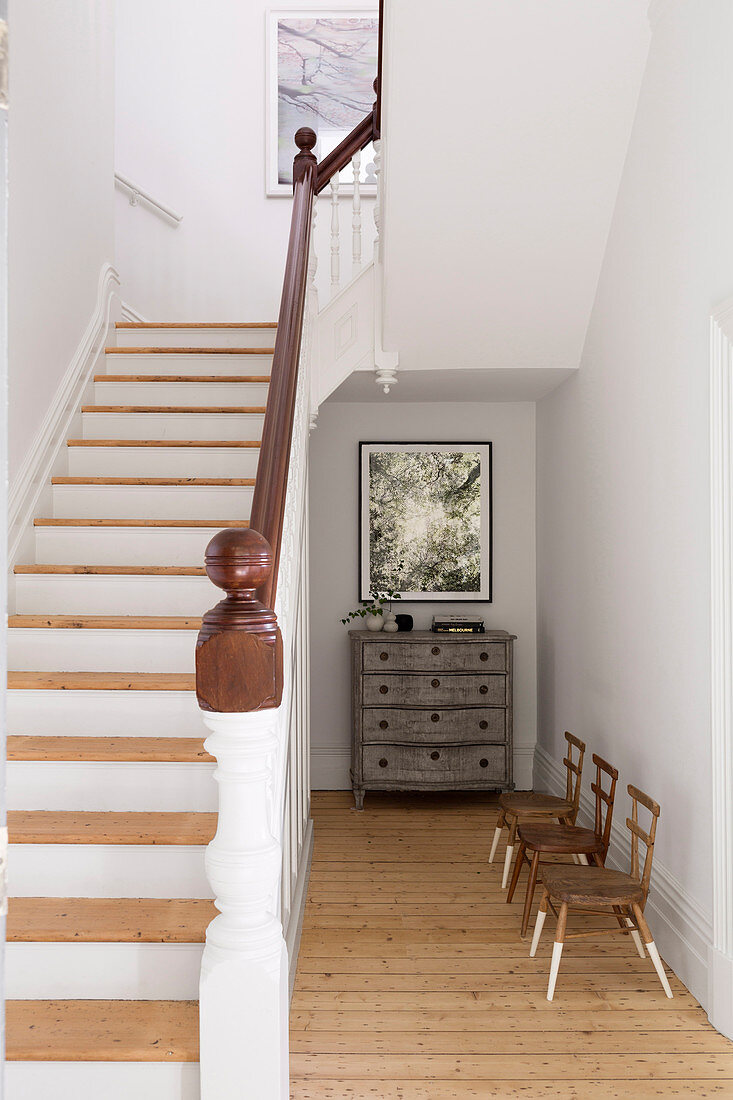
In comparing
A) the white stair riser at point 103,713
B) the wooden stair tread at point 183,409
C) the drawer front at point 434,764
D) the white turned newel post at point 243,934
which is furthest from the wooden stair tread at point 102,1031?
the drawer front at point 434,764

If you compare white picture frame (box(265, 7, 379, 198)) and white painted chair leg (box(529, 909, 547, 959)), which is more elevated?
white picture frame (box(265, 7, 379, 198))

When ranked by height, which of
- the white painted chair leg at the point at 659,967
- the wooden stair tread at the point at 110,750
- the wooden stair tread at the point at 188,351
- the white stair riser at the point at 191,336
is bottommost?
the white painted chair leg at the point at 659,967

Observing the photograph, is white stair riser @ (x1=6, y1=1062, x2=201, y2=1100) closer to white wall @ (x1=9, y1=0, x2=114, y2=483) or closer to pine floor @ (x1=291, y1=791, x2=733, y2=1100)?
pine floor @ (x1=291, y1=791, x2=733, y2=1100)

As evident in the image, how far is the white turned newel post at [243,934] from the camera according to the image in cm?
159

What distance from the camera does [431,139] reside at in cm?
328

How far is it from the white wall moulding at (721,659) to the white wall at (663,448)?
0.23ft

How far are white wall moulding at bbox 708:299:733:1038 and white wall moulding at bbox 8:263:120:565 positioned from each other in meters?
2.38

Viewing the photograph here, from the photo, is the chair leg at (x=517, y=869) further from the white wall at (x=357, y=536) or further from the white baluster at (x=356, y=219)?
the white baluster at (x=356, y=219)

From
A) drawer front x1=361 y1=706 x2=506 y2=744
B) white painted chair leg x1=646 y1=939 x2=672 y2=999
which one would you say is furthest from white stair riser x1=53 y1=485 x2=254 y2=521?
white painted chair leg x1=646 y1=939 x2=672 y2=999

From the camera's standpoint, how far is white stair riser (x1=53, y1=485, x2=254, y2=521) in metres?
3.43

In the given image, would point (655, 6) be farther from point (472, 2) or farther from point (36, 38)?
point (36, 38)

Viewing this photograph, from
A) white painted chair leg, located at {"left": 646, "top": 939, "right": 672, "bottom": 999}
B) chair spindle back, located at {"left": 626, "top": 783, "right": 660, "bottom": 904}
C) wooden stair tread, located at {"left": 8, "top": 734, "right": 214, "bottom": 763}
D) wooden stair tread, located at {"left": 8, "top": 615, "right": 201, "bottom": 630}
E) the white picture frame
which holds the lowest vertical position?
white painted chair leg, located at {"left": 646, "top": 939, "right": 672, "bottom": 999}

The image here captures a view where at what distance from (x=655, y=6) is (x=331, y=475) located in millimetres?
3065

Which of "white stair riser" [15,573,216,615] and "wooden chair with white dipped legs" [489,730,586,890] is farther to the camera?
"wooden chair with white dipped legs" [489,730,586,890]
